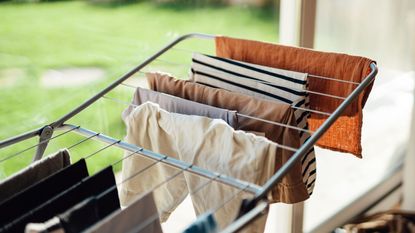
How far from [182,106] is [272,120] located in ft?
0.72

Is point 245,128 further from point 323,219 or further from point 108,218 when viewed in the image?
point 323,219

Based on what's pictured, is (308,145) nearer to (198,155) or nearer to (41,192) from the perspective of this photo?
(198,155)

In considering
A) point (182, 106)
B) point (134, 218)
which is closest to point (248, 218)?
point (134, 218)

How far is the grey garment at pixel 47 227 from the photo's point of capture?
835 millimetres

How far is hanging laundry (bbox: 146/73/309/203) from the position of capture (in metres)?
1.17

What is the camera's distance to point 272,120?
3.88 ft

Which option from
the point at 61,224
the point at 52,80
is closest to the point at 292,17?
the point at 52,80

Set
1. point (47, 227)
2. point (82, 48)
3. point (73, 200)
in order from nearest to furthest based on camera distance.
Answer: point (47, 227) → point (73, 200) → point (82, 48)

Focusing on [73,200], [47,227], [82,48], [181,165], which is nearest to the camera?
[47,227]

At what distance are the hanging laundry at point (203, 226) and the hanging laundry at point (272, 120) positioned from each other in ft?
0.97

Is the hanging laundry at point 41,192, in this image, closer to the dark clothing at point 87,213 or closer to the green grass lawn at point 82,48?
the dark clothing at point 87,213

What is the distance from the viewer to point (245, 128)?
4.00 feet

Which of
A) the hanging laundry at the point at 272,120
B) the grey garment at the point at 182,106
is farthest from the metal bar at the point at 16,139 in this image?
the hanging laundry at the point at 272,120

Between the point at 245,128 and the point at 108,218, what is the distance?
42 cm
